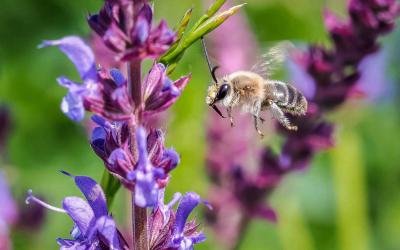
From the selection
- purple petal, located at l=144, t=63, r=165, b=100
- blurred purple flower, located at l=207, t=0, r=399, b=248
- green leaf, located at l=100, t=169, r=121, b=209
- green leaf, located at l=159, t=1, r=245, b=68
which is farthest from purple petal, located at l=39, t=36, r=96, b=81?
blurred purple flower, located at l=207, t=0, r=399, b=248

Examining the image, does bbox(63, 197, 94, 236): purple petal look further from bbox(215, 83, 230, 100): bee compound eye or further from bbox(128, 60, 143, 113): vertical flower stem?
bbox(215, 83, 230, 100): bee compound eye

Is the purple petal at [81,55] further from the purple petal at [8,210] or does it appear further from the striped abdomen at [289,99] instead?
the purple petal at [8,210]

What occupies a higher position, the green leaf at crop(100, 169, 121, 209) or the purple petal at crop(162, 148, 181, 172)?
the purple petal at crop(162, 148, 181, 172)

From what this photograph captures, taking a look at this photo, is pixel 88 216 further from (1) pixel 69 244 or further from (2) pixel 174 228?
(2) pixel 174 228

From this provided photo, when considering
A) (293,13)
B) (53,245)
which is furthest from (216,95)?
(293,13)

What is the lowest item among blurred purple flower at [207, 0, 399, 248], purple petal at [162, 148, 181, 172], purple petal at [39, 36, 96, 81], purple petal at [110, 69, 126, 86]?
blurred purple flower at [207, 0, 399, 248]

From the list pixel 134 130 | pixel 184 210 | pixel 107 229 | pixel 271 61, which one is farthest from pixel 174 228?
pixel 271 61
